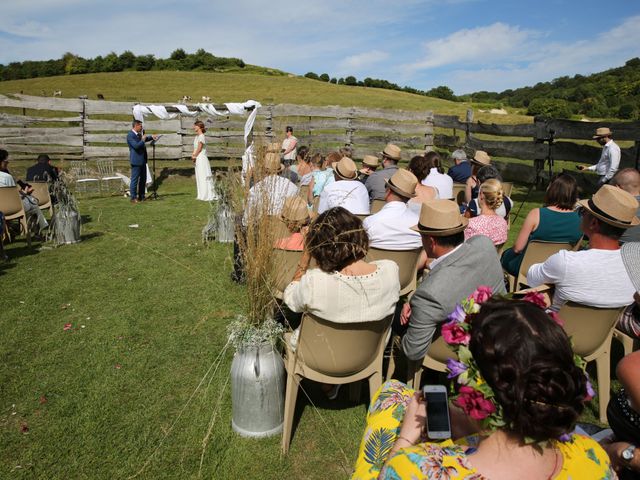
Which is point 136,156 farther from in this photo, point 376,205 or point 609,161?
point 609,161

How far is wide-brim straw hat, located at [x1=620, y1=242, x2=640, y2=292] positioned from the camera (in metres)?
2.78

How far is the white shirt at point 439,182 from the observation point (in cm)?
654

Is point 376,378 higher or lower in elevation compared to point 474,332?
lower

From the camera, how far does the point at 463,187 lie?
7.82 meters

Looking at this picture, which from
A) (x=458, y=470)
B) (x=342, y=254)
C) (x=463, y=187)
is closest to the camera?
(x=458, y=470)

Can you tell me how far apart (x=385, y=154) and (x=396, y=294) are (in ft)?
15.0

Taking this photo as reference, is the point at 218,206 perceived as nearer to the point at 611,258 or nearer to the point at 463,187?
the point at 463,187

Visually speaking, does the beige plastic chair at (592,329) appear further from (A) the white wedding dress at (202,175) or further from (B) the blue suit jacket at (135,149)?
(B) the blue suit jacket at (135,149)

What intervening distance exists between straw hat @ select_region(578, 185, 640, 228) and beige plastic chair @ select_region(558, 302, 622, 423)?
1.82ft

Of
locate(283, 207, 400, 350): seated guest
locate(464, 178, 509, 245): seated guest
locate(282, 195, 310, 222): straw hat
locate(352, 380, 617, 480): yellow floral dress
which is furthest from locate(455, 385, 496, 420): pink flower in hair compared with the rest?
locate(464, 178, 509, 245): seated guest

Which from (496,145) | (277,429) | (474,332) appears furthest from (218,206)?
(496,145)

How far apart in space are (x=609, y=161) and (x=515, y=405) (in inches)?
341

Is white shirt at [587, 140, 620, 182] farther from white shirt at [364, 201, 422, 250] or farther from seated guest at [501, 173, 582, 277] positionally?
white shirt at [364, 201, 422, 250]

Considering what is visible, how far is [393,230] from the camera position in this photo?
410 cm
